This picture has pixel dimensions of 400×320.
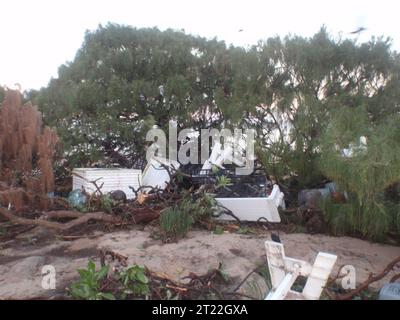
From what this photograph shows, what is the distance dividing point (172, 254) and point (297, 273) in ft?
5.45

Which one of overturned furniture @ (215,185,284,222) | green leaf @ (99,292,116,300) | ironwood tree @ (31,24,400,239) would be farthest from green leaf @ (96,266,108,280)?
ironwood tree @ (31,24,400,239)

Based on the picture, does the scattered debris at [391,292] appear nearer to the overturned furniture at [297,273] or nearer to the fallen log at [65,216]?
the overturned furniture at [297,273]

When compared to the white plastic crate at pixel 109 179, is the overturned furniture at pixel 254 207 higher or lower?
lower

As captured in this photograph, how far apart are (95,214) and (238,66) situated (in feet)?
13.0

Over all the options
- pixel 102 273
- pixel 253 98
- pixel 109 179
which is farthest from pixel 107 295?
pixel 253 98

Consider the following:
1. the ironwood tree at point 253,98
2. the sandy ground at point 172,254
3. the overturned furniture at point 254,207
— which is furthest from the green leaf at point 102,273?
the ironwood tree at point 253,98

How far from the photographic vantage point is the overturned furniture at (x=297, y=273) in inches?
72.1

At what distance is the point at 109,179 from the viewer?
5.55 meters

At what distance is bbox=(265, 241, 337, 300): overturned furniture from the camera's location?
6.01 feet

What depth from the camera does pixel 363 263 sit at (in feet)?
10.9

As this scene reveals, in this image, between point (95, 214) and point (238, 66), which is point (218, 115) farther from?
point (95, 214)

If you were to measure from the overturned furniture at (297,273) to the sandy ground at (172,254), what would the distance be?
885 mm

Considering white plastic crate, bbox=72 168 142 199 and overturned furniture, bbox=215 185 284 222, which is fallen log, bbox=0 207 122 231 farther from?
overturned furniture, bbox=215 185 284 222

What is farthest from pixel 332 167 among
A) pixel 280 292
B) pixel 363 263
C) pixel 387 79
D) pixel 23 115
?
pixel 23 115
